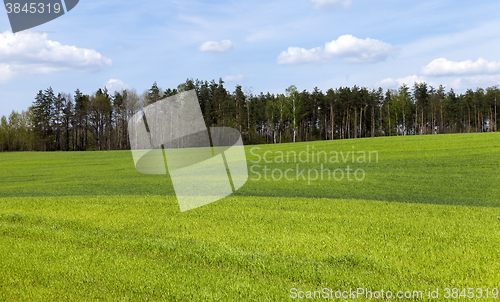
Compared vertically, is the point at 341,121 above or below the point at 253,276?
above

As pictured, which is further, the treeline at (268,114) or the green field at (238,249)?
the treeline at (268,114)

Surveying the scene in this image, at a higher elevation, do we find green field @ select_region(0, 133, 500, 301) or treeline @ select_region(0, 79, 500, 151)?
treeline @ select_region(0, 79, 500, 151)

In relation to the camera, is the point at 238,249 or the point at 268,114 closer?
the point at 238,249

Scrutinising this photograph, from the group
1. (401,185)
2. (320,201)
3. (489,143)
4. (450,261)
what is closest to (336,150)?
(489,143)

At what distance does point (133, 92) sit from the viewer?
86312 mm

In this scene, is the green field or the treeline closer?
the green field

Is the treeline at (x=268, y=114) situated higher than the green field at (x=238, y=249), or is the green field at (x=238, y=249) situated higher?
the treeline at (x=268, y=114)

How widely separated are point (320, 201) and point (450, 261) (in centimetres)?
681

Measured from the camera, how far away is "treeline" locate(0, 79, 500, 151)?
83.5 meters

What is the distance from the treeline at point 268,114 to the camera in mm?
83500

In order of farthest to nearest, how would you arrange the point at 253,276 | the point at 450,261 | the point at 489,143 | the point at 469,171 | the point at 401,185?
1. the point at 489,143
2. the point at 469,171
3. the point at 401,185
4. the point at 450,261
5. the point at 253,276

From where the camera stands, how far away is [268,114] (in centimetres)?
8688

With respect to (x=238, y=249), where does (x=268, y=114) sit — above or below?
above

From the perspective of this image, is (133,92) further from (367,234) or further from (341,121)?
(367,234)
